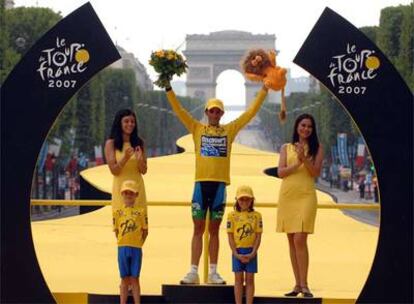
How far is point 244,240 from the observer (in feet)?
28.1

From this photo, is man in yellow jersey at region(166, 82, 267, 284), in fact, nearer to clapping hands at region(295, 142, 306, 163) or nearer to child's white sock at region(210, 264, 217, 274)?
child's white sock at region(210, 264, 217, 274)

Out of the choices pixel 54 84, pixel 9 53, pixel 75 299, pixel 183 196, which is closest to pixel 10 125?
pixel 54 84

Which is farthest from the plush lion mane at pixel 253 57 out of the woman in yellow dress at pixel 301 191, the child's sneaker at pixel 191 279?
the child's sneaker at pixel 191 279

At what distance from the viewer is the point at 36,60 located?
9000mm

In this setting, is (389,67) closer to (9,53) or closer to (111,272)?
(111,272)

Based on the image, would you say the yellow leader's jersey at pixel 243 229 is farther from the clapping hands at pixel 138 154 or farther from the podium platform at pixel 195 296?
the clapping hands at pixel 138 154

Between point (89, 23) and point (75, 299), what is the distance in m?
2.20

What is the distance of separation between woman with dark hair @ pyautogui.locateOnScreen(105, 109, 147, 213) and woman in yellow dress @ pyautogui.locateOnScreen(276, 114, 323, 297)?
111 centimetres

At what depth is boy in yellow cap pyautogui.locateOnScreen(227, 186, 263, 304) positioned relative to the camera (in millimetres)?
8570

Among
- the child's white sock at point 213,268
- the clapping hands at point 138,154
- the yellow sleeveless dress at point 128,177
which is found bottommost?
→ the child's white sock at point 213,268

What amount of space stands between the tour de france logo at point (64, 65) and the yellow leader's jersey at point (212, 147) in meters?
0.75

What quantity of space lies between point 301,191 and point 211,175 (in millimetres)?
718

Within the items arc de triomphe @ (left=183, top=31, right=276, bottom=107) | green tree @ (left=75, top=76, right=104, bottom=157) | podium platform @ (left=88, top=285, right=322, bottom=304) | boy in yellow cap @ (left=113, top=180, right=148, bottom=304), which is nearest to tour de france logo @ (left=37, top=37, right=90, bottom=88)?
boy in yellow cap @ (left=113, top=180, right=148, bottom=304)

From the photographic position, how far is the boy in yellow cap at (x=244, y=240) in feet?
28.1
